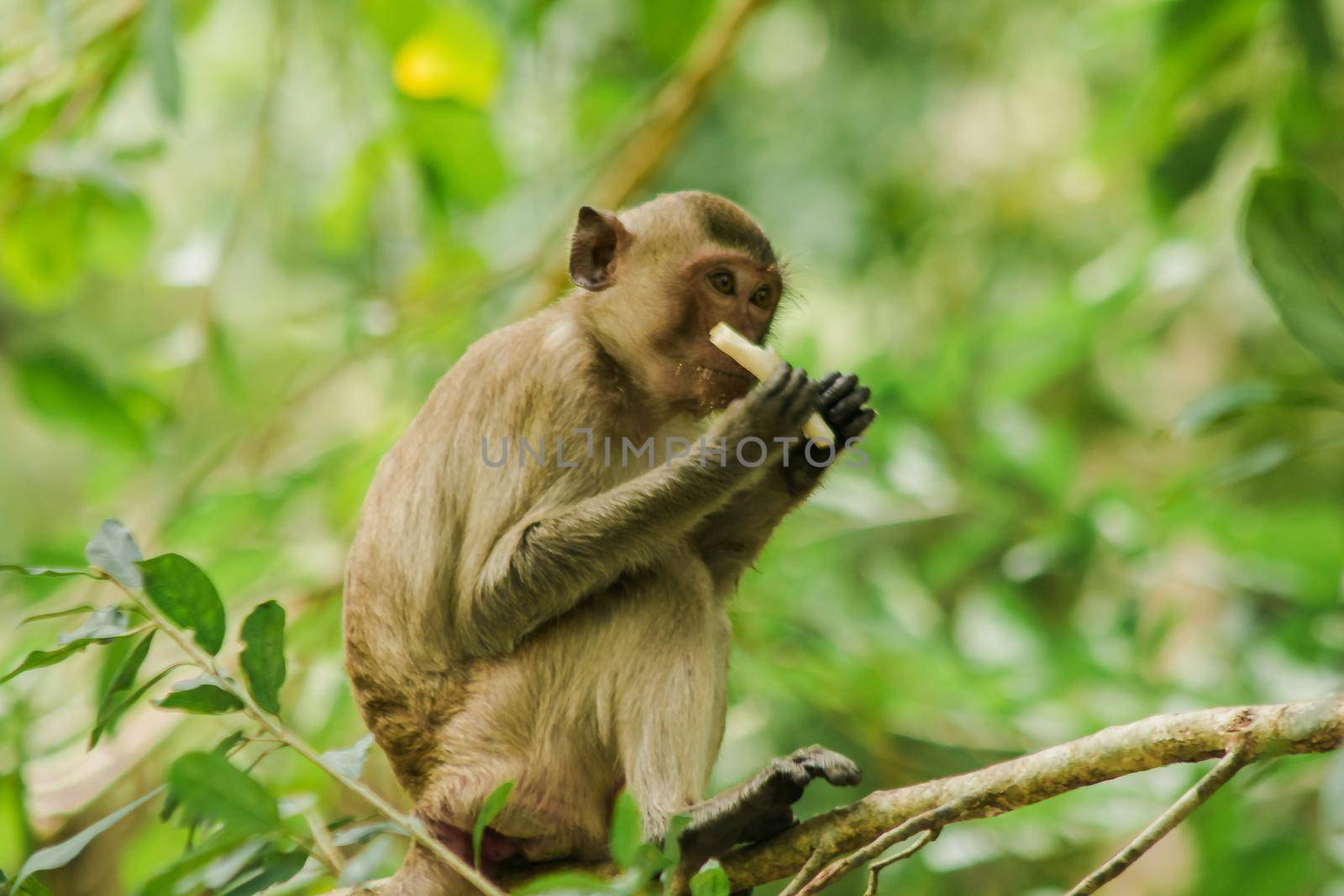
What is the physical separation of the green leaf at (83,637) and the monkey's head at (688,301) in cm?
218

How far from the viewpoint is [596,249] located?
15.8ft

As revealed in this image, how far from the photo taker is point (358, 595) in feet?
14.0

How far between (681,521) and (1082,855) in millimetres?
7699

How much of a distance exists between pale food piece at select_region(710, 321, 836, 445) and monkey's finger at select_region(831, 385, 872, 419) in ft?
0.19

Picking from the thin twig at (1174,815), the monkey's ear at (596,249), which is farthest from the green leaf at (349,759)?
the monkey's ear at (596,249)

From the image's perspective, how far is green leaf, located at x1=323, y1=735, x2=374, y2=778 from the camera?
283 centimetres

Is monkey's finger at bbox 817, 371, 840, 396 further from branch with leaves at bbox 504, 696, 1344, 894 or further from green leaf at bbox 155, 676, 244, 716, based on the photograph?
green leaf at bbox 155, 676, 244, 716

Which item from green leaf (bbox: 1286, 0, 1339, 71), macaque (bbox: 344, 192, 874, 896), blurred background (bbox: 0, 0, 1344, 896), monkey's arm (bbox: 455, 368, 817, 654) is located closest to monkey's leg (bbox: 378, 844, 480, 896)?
macaque (bbox: 344, 192, 874, 896)

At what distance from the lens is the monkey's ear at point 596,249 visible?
15.6ft

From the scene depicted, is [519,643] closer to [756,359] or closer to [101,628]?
[756,359]

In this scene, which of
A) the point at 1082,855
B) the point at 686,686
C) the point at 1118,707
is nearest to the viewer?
the point at 686,686

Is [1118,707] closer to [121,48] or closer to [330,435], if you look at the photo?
[330,435]

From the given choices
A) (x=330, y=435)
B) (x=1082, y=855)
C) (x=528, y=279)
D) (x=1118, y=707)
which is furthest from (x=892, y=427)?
(x=1082, y=855)

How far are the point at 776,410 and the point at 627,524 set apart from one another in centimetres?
58
